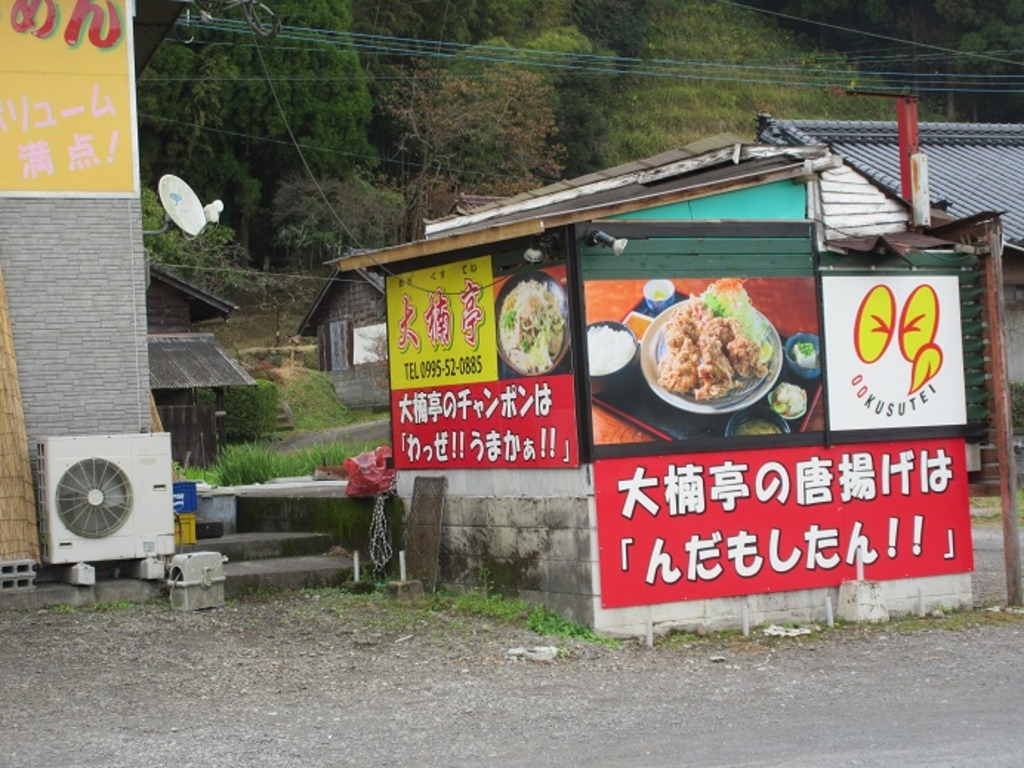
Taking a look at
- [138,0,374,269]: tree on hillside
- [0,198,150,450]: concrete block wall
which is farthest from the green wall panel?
[138,0,374,269]: tree on hillside

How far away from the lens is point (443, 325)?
12695 millimetres

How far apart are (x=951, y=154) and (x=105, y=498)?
21.0 meters

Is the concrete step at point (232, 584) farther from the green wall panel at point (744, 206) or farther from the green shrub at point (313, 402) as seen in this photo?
the green shrub at point (313, 402)

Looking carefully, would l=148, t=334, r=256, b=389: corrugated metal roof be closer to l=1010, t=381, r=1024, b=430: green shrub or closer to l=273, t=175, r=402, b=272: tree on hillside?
l=273, t=175, r=402, b=272: tree on hillside

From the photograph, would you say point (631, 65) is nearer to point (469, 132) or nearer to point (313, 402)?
point (469, 132)

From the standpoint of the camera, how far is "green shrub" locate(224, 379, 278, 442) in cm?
3503

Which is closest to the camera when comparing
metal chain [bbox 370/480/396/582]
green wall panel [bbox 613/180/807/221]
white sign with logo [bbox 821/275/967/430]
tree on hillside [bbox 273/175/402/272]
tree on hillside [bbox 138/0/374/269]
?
green wall panel [bbox 613/180/807/221]

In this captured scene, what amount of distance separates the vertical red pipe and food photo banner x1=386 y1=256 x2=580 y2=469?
4172 millimetres

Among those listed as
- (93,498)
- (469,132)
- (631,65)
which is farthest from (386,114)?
(93,498)

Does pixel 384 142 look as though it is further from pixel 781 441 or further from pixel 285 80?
pixel 781 441

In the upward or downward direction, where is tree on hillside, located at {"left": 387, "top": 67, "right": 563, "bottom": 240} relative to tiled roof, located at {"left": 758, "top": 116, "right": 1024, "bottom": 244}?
upward

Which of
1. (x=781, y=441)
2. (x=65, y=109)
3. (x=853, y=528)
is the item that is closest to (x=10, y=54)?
(x=65, y=109)

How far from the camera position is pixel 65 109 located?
1252 cm

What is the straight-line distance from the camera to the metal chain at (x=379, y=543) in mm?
13406
